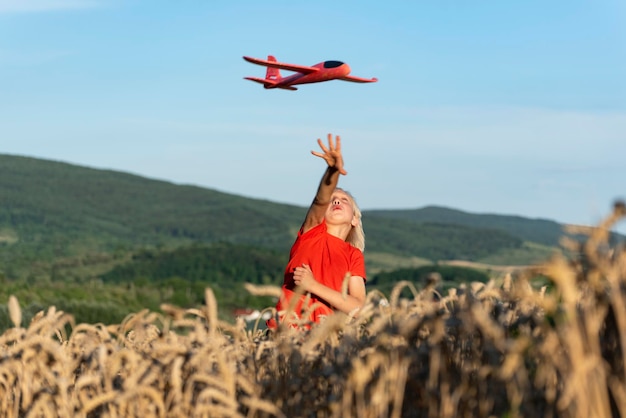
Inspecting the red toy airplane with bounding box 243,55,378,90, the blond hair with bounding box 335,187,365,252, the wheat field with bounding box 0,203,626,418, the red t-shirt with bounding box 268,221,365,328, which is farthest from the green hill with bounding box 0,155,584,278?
the wheat field with bounding box 0,203,626,418

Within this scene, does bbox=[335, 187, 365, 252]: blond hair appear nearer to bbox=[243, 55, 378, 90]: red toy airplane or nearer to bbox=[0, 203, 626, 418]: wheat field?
bbox=[0, 203, 626, 418]: wheat field

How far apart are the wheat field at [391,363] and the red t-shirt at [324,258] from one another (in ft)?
10.5

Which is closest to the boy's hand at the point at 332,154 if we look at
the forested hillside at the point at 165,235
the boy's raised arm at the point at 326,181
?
the boy's raised arm at the point at 326,181

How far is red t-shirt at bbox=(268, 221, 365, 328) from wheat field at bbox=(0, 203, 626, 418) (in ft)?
10.5

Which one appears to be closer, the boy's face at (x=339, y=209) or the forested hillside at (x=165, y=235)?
the boy's face at (x=339, y=209)

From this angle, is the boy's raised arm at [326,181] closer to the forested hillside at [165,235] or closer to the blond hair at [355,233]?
the blond hair at [355,233]

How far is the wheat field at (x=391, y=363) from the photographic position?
2893mm

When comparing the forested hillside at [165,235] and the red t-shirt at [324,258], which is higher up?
the red t-shirt at [324,258]

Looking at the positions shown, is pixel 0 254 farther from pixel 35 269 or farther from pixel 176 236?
pixel 176 236

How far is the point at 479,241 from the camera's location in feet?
533

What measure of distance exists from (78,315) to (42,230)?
10541 centimetres

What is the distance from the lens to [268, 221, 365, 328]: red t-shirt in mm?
7938

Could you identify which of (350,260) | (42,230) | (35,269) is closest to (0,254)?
(35,269)

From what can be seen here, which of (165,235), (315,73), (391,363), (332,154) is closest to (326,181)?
(332,154)
